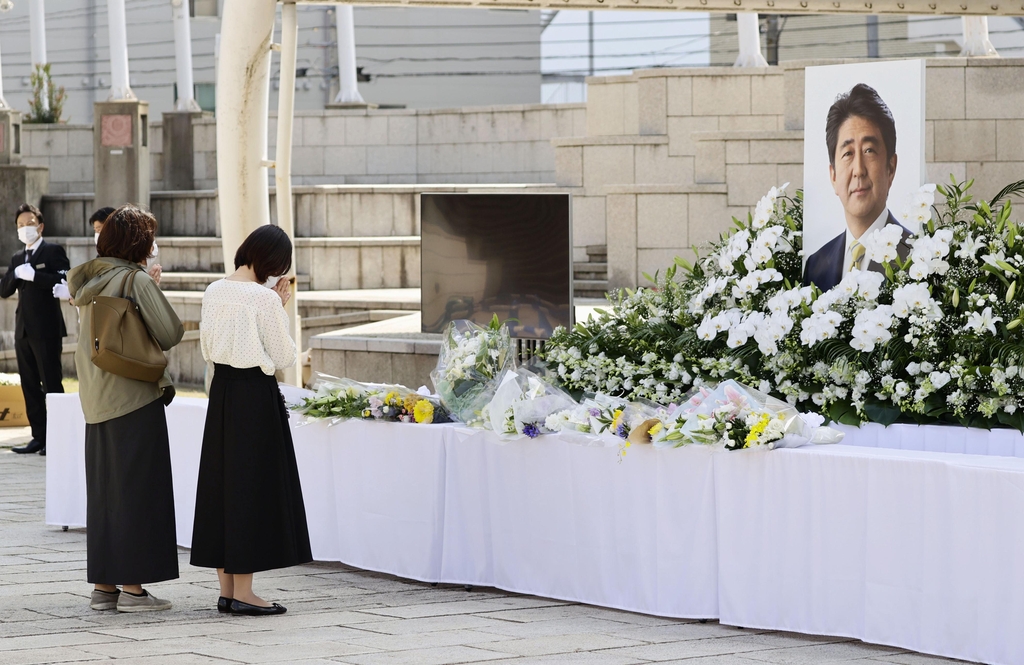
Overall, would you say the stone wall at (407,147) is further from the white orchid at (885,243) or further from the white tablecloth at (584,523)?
the white tablecloth at (584,523)

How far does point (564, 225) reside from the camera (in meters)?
8.79

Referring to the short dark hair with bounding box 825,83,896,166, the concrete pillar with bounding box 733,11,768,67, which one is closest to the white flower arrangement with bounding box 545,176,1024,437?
the short dark hair with bounding box 825,83,896,166

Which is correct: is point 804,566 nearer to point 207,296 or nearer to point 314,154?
point 207,296

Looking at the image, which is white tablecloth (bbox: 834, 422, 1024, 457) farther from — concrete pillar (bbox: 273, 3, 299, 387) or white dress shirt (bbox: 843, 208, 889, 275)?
concrete pillar (bbox: 273, 3, 299, 387)

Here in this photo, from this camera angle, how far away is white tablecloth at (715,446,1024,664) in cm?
441

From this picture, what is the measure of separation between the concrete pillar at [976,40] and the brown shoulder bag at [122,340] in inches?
425

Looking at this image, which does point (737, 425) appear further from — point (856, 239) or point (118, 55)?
point (118, 55)

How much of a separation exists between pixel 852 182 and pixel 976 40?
832 centimetres

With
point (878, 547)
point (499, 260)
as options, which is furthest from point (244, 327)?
point (499, 260)

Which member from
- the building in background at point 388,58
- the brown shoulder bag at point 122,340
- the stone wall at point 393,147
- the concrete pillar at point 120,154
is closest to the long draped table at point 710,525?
the brown shoulder bag at point 122,340

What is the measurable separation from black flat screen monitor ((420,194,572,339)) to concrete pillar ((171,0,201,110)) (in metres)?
→ 11.4

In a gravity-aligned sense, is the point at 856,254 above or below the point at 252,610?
above

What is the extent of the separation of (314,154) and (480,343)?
47.1ft

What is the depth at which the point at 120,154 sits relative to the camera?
734 inches
